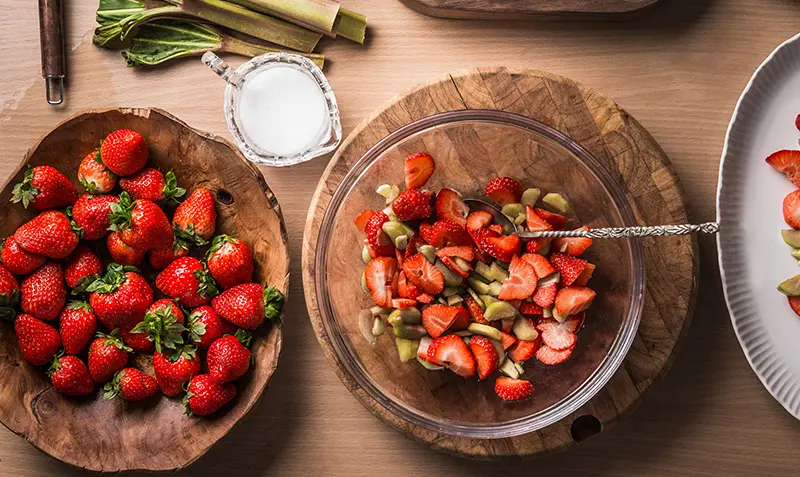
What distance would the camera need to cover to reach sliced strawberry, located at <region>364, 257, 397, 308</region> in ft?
4.97

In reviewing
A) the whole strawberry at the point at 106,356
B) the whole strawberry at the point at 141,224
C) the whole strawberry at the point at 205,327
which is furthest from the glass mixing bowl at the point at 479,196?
the whole strawberry at the point at 106,356

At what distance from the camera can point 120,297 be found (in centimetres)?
159

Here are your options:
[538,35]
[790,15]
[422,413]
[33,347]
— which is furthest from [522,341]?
→ [33,347]

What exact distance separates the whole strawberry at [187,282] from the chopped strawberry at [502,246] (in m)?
0.59

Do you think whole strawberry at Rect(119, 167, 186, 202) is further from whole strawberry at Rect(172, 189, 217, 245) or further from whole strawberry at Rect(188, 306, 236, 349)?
whole strawberry at Rect(188, 306, 236, 349)

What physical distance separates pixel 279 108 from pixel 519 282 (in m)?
0.64

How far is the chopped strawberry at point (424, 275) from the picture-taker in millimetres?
1479

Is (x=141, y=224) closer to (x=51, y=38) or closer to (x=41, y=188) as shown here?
(x=41, y=188)

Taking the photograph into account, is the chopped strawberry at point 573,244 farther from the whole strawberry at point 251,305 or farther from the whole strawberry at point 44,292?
the whole strawberry at point 44,292

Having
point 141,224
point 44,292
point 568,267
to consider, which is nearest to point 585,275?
point 568,267

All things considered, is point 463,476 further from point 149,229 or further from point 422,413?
point 149,229

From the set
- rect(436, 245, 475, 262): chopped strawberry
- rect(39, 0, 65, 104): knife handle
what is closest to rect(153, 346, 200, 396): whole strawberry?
rect(436, 245, 475, 262): chopped strawberry

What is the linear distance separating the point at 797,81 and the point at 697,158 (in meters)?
0.25

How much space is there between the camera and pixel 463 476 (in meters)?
1.69
